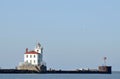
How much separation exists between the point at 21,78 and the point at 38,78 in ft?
16.0

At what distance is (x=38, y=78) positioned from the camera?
191 metres

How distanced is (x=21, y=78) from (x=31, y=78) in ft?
7.08

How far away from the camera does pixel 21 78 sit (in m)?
187

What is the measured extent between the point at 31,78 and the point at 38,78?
3.08m

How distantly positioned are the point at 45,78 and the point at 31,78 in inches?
143

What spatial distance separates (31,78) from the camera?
18800 cm
